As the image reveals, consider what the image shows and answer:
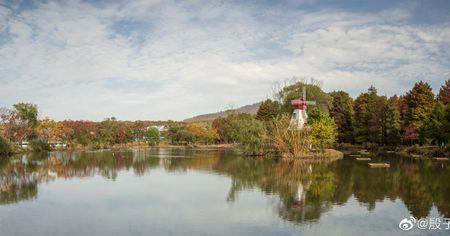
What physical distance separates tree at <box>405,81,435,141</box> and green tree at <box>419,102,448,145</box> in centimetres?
188

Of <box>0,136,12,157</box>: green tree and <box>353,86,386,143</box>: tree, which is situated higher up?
<box>353,86,386,143</box>: tree

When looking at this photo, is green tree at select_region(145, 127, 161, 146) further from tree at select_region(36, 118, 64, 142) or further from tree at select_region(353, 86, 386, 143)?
tree at select_region(353, 86, 386, 143)

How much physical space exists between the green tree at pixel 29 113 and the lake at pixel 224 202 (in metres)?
29.8

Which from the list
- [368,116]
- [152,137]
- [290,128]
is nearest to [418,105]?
[368,116]

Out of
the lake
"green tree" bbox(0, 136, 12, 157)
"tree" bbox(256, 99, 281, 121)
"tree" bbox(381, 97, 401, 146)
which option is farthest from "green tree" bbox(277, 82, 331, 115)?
"green tree" bbox(0, 136, 12, 157)

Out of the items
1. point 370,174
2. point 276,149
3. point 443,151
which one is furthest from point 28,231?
point 443,151

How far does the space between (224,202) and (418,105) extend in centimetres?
3779

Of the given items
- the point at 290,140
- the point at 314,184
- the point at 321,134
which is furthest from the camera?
the point at 321,134

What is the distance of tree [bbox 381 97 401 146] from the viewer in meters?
51.2

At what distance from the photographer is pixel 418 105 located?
1923 inches

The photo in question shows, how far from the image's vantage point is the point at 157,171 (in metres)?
32.3

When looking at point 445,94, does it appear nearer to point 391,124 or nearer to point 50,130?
point 391,124

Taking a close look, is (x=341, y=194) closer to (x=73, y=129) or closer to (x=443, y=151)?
(x=443, y=151)

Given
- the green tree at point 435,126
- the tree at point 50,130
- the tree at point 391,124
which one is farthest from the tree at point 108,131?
the green tree at point 435,126
